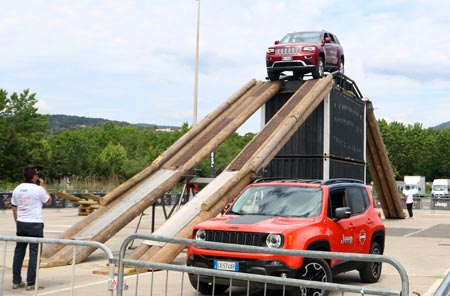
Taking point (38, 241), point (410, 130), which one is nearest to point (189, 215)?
point (38, 241)

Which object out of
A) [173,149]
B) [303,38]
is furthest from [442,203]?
[173,149]

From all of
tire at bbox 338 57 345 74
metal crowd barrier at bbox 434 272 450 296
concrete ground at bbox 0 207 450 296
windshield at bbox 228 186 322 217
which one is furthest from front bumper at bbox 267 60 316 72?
metal crowd barrier at bbox 434 272 450 296

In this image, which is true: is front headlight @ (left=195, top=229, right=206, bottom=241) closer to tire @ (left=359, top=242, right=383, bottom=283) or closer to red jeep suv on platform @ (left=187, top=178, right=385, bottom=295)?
red jeep suv on platform @ (left=187, top=178, right=385, bottom=295)

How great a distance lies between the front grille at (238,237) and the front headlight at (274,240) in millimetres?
88

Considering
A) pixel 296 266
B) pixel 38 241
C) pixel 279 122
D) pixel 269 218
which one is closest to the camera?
pixel 38 241

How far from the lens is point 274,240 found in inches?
357

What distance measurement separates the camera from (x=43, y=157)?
70062 mm

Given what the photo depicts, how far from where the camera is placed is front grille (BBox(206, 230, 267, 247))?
916cm

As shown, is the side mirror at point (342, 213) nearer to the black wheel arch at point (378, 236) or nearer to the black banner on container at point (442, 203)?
the black wheel arch at point (378, 236)

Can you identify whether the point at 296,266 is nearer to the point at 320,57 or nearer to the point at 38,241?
the point at 38,241

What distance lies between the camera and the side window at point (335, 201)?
10338 mm

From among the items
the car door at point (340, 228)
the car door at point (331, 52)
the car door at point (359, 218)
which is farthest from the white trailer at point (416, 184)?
the car door at point (340, 228)

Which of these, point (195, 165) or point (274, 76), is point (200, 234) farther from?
point (274, 76)

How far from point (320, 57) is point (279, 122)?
Result: 4596mm
